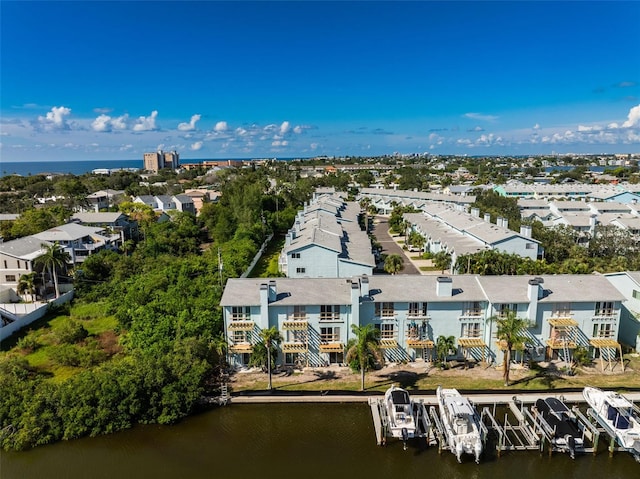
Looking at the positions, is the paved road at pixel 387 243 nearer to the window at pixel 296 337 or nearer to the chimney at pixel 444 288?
the chimney at pixel 444 288

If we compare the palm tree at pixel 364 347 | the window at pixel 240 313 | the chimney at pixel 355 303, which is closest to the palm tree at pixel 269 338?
the window at pixel 240 313

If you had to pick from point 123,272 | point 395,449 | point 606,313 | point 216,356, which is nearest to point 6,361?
point 216,356

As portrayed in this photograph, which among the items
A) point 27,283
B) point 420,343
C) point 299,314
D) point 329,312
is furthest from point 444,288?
point 27,283

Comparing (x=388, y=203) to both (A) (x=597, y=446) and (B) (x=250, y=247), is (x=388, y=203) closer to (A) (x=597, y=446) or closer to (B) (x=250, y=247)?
(B) (x=250, y=247)

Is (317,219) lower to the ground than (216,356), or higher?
higher

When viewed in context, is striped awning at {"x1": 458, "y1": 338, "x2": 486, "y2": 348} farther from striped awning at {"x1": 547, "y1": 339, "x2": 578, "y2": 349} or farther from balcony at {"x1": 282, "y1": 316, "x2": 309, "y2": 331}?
balcony at {"x1": 282, "y1": 316, "x2": 309, "y2": 331}

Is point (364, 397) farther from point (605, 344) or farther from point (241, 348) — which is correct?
point (605, 344)
